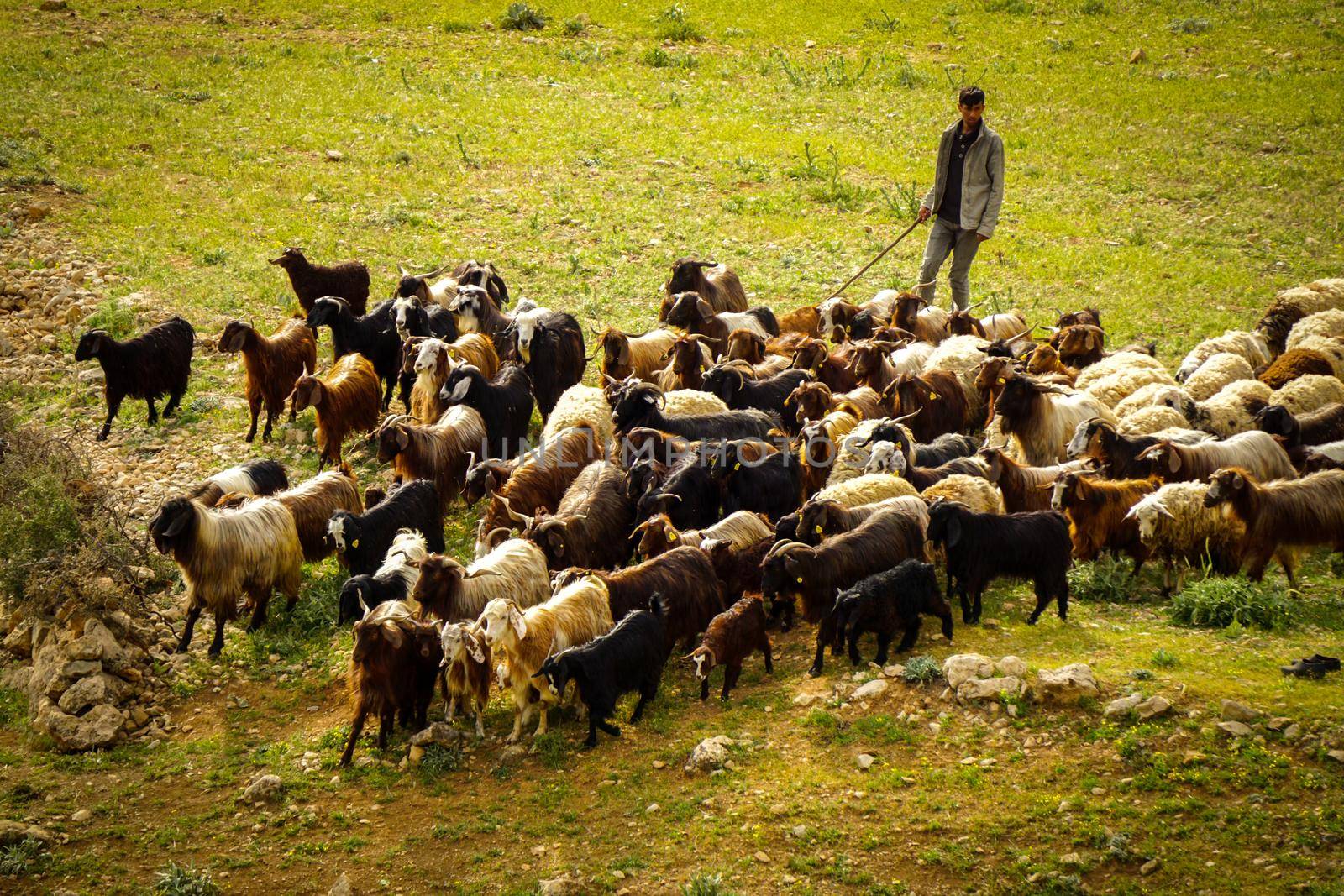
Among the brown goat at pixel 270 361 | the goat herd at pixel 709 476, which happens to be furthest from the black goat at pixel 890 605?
the brown goat at pixel 270 361

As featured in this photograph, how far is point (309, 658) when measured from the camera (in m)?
8.89

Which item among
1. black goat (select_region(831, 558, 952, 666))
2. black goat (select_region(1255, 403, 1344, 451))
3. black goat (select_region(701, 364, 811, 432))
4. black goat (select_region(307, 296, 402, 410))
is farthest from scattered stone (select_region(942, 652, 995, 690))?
black goat (select_region(307, 296, 402, 410))

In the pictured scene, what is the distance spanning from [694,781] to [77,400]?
9.57 m

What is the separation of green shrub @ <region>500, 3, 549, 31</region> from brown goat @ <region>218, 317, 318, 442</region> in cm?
1806

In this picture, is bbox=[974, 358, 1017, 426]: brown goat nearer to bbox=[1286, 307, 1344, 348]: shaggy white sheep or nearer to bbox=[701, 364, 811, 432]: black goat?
bbox=[701, 364, 811, 432]: black goat

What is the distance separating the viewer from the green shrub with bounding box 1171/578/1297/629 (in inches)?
328

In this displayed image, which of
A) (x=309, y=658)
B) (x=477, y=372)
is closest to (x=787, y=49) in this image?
(x=477, y=372)

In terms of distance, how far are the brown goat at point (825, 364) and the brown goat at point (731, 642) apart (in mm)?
4618

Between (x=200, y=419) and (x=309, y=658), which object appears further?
(x=200, y=419)

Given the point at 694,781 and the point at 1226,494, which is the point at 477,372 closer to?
the point at 694,781

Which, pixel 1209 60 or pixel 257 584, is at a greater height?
pixel 1209 60

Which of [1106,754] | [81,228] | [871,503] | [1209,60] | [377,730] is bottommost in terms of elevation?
[377,730]

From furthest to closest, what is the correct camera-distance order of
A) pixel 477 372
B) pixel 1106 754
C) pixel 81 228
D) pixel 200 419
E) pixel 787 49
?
1. pixel 787 49
2. pixel 81 228
3. pixel 200 419
4. pixel 477 372
5. pixel 1106 754

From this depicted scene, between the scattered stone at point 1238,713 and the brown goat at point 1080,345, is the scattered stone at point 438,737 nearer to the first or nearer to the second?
the scattered stone at point 1238,713
